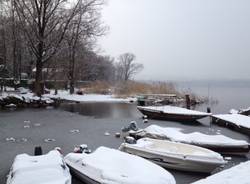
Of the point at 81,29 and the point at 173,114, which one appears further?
the point at 81,29

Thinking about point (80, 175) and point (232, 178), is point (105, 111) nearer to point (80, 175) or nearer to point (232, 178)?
point (80, 175)

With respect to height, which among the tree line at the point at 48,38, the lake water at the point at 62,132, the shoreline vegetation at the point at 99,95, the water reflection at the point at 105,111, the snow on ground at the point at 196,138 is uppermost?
the tree line at the point at 48,38

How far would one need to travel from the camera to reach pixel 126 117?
21.6 meters

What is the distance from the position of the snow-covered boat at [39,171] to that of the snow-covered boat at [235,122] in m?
12.0

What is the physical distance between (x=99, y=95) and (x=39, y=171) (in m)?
29.9

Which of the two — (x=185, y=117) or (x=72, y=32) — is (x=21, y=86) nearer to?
(x=72, y=32)

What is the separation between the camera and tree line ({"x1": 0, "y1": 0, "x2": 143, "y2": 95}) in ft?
97.9

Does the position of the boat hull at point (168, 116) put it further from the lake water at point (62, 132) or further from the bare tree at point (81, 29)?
the bare tree at point (81, 29)

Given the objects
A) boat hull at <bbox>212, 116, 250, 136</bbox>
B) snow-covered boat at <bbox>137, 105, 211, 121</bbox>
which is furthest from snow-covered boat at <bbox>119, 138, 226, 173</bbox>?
snow-covered boat at <bbox>137, 105, 211, 121</bbox>

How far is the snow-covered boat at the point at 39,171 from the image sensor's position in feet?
22.1

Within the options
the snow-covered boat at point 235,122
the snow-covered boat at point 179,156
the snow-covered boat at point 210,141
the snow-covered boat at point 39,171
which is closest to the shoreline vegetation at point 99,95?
the snow-covered boat at point 235,122

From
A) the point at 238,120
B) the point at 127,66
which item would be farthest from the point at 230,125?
the point at 127,66

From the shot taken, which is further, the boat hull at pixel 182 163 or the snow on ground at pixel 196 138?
the snow on ground at pixel 196 138

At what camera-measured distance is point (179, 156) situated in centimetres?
971
